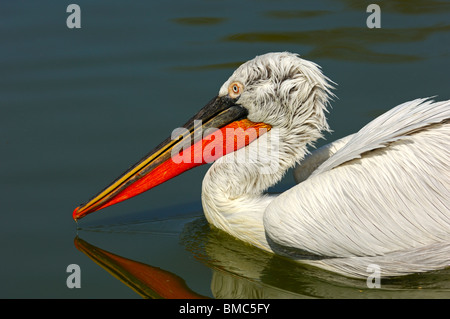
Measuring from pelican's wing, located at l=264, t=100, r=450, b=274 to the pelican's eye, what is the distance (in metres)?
0.76

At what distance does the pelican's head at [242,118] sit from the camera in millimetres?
4598

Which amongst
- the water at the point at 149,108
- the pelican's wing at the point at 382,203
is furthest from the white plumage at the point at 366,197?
the water at the point at 149,108

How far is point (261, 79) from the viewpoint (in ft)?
15.2

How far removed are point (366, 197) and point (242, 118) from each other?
3.28 ft

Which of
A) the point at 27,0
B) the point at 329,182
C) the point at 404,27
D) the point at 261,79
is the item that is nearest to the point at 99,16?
the point at 27,0

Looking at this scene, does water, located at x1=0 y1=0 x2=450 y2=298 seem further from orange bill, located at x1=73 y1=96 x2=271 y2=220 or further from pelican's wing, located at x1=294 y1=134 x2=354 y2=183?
pelican's wing, located at x1=294 y1=134 x2=354 y2=183

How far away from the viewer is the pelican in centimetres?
418

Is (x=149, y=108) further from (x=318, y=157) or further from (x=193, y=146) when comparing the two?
(x=318, y=157)

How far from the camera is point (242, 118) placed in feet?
15.7

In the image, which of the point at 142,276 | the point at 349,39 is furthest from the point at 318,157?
the point at 349,39

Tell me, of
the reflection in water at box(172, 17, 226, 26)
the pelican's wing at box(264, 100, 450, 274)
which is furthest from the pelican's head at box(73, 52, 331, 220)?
the reflection in water at box(172, 17, 226, 26)

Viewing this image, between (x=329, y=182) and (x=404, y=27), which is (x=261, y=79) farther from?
(x=404, y=27)
